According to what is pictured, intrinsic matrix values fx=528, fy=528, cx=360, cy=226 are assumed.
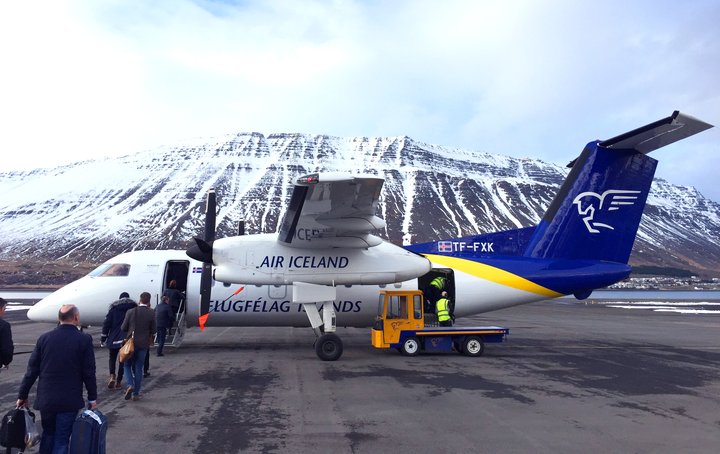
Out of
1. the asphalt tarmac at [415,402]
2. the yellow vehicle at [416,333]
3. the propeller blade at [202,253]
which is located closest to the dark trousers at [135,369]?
the asphalt tarmac at [415,402]

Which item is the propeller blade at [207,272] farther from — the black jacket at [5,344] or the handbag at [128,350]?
the black jacket at [5,344]

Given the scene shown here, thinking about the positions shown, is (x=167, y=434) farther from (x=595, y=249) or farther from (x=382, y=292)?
(x=595, y=249)

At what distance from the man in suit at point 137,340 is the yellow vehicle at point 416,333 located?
638 cm

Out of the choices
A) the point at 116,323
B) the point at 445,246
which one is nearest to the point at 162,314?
the point at 116,323

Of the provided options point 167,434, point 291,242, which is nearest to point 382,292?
point 291,242

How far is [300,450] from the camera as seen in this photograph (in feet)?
19.3

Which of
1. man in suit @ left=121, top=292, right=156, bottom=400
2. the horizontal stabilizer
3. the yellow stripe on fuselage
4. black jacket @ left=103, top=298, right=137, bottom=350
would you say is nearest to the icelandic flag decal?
the yellow stripe on fuselage

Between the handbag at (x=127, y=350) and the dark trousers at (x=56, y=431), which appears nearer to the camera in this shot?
the dark trousers at (x=56, y=431)

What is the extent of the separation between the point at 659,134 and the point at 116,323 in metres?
12.4

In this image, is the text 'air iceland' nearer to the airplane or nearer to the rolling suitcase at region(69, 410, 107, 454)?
the airplane

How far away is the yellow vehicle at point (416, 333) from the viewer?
1330cm

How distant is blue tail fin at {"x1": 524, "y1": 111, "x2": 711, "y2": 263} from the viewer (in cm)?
1398

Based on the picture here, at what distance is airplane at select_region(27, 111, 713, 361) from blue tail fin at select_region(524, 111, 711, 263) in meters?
0.03

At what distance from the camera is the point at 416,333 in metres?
13.2
